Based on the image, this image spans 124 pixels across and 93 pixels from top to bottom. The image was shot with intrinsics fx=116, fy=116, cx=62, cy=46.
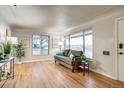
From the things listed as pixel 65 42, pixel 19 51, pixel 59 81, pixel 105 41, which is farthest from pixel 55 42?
pixel 59 81

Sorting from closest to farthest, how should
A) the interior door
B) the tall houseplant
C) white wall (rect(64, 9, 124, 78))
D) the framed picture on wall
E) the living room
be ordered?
the living room
the interior door
white wall (rect(64, 9, 124, 78))
the tall houseplant
the framed picture on wall

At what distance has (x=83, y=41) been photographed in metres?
5.91

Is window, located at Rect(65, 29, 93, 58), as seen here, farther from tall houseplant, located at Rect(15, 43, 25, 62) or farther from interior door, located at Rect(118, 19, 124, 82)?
tall houseplant, located at Rect(15, 43, 25, 62)

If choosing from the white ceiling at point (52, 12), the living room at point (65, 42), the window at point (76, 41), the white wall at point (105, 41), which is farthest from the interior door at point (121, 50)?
the window at point (76, 41)

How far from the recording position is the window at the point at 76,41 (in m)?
6.17

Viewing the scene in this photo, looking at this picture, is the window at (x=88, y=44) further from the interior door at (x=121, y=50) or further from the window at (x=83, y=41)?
the interior door at (x=121, y=50)

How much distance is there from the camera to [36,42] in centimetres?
826

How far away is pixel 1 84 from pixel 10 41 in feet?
5.02

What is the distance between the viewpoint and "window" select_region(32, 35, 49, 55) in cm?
816

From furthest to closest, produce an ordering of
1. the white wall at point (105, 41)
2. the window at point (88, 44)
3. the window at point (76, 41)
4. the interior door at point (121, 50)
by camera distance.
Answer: the window at point (76, 41) < the window at point (88, 44) < the white wall at point (105, 41) < the interior door at point (121, 50)

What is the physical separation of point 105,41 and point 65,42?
14.1 ft

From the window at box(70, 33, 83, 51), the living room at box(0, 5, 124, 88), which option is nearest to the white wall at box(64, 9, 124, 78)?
the living room at box(0, 5, 124, 88)

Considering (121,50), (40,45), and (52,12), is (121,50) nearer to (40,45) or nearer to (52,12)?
(52,12)
